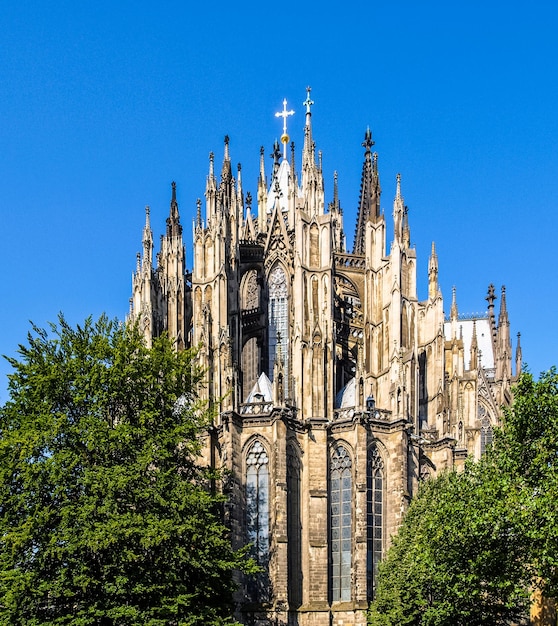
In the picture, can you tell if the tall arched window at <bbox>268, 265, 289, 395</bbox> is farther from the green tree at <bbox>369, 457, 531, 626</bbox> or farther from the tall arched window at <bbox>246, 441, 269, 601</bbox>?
the green tree at <bbox>369, 457, 531, 626</bbox>

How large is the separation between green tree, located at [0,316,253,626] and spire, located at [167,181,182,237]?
27.1m

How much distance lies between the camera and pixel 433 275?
78312 mm

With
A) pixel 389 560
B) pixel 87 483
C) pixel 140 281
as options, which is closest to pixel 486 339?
pixel 140 281

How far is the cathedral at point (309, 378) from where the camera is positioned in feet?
214

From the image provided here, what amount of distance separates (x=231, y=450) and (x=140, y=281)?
660 inches

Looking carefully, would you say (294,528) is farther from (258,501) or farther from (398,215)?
(398,215)

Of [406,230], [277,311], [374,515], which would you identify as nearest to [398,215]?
[406,230]

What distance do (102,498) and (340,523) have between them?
24510 mm

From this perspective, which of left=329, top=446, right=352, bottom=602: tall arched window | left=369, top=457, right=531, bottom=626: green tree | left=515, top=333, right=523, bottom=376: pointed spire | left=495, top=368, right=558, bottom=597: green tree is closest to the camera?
left=495, top=368, right=558, bottom=597: green tree

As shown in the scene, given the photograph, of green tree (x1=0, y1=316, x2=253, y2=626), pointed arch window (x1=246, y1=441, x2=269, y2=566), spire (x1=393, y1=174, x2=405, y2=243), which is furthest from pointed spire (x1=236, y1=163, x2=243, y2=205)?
green tree (x1=0, y1=316, x2=253, y2=626)

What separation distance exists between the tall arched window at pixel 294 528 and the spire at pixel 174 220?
18903 mm

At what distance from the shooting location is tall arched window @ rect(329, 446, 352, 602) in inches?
2596

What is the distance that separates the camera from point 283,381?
223 feet

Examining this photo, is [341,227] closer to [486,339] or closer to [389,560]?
[486,339]
